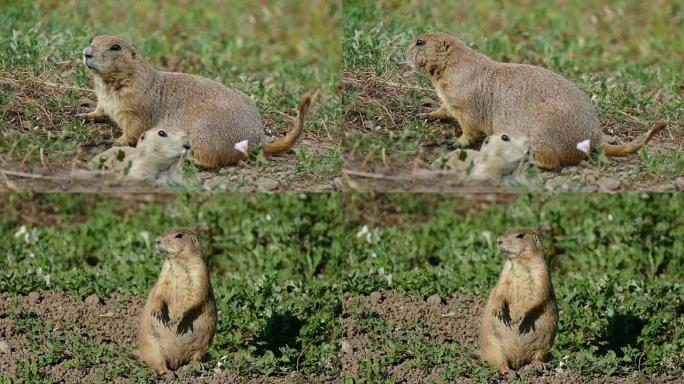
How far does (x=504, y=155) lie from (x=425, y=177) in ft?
1.11

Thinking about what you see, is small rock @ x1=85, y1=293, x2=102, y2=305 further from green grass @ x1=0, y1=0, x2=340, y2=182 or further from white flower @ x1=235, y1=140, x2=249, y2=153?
white flower @ x1=235, y1=140, x2=249, y2=153

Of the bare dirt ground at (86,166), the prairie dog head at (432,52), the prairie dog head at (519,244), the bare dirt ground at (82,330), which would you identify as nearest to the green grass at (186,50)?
the bare dirt ground at (86,166)

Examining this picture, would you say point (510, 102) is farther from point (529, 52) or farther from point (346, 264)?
point (346, 264)

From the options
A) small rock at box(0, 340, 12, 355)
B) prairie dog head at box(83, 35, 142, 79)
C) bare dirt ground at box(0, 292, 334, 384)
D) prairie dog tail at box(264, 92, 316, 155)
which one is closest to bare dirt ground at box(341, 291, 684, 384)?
bare dirt ground at box(0, 292, 334, 384)

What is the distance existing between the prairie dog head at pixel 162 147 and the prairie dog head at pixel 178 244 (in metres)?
0.34

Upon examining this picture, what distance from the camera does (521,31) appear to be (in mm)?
5117

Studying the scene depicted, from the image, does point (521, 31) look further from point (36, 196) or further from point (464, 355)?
point (36, 196)

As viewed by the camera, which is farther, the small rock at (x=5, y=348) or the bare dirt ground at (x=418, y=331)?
the small rock at (x=5, y=348)

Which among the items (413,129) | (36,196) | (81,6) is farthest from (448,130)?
(36,196)

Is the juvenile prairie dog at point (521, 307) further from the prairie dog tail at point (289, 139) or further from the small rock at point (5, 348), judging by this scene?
the small rock at point (5, 348)

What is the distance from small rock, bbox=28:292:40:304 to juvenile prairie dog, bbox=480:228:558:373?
2225mm

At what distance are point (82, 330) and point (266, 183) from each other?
4.14 feet

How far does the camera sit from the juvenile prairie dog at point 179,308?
15.0 ft

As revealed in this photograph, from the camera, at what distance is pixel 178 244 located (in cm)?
461
